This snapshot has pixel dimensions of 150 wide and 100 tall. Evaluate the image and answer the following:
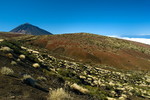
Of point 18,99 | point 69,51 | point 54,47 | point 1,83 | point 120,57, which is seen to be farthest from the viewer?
point 54,47

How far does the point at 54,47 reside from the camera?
63875mm

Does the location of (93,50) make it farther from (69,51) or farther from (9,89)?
(9,89)

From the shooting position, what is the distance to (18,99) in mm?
5426

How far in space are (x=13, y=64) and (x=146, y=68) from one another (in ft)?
157

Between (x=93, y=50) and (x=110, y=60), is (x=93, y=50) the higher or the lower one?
the higher one

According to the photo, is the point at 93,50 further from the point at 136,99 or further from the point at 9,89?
the point at 9,89

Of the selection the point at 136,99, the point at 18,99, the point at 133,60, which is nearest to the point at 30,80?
the point at 18,99

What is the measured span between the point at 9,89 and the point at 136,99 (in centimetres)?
1595

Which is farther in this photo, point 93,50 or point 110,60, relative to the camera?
point 93,50

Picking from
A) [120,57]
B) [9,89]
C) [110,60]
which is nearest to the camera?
[9,89]

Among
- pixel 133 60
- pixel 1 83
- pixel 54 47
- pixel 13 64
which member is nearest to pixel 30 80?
pixel 1 83

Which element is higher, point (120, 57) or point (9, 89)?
point (9, 89)

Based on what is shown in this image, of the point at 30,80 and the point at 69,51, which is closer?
the point at 30,80

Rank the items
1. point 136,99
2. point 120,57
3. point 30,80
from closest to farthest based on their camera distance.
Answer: point 30,80 < point 136,99 < point 120,57
